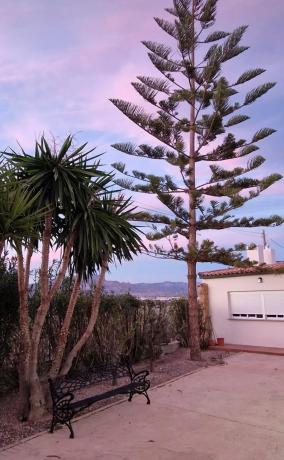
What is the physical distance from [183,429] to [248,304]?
Result: 29.0ft

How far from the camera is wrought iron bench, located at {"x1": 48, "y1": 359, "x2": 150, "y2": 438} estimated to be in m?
5.54

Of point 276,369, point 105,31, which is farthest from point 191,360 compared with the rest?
point 105,31

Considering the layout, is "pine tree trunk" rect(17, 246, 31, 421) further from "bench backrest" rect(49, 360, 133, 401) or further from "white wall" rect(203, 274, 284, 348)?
"white wall" rect(203, 274, 284, 348)

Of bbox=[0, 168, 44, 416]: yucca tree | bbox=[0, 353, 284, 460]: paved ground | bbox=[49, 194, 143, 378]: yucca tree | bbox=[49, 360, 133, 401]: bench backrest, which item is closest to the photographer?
bbox=[0, 353, 284, 460]: paved ground

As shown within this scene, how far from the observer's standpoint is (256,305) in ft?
45.1

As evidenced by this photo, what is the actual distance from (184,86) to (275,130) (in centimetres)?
278

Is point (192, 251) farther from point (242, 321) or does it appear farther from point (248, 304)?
point (242, 321)

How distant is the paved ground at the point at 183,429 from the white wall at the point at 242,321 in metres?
5.19

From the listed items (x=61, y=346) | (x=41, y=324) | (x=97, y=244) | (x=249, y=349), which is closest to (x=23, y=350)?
(x=41, y=324)

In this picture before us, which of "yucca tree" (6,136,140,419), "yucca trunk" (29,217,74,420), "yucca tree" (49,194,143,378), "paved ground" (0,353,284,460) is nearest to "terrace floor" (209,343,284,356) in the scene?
"paved ground" (0,353,284,460)

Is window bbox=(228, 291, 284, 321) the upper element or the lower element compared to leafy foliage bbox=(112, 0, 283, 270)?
lower

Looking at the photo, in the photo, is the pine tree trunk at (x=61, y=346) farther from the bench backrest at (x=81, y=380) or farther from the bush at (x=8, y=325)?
the bush at (x=8, y=325)

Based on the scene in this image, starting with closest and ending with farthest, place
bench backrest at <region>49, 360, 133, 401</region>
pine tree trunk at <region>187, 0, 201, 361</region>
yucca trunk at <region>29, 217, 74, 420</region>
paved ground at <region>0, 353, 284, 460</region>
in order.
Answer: paved ground at <region>0, 353, 284, 460</region>
bench backrest at <region>49, 360, 133, 401</region>
yucca trunk at <region>29, 217, 74, 420</region>
pine tree trunk at <region>187, 0, 201, 361</region>

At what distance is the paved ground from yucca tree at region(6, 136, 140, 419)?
1008 mm
